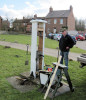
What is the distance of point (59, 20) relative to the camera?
151 ft

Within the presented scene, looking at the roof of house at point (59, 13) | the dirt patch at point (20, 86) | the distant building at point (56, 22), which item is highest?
the roof of house at point (59, 13)

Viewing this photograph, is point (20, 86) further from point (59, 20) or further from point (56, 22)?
point (56, 22)

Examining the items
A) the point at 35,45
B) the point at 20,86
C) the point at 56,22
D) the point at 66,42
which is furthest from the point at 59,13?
the point at 20,86

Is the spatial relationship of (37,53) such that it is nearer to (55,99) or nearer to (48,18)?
(55,99)

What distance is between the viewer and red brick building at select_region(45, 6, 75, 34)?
44844mm

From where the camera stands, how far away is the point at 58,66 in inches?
162

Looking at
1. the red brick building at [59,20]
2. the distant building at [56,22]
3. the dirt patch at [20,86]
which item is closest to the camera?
the dirt patch at [20,86]

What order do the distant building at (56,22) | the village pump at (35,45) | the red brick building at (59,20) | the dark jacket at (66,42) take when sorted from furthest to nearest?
the distant building at (56,22) → the red brick building at (59,20) → the dark jacket at (66,42) → the village pump at (35,45)

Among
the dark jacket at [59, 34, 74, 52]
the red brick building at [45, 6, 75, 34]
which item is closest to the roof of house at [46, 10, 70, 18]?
the red brick building at [45, 6, 75, 34]

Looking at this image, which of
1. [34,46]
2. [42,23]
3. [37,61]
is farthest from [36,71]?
[42,23]

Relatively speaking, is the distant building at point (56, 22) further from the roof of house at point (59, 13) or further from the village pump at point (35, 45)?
the village pump at point (35, 45)

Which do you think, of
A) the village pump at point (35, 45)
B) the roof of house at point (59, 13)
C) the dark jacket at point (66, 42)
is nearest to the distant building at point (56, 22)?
the roof of house at point (59, 13)

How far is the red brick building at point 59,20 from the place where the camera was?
44.8 m

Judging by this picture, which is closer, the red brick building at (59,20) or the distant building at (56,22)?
the red brick building at (59,20)
